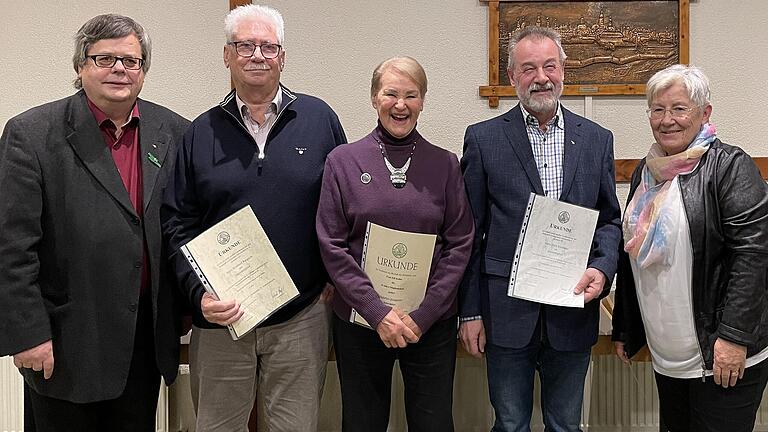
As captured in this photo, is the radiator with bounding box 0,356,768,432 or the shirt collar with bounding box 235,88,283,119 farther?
the radiator with bounding box 0,356,768,432

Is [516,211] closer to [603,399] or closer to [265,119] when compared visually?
[265,119]

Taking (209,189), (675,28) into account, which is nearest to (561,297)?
(209,189)

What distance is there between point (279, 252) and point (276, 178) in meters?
0.23

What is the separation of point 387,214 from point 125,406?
3.29 ft

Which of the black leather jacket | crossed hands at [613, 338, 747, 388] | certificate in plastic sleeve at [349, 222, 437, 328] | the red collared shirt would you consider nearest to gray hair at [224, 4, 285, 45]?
the red collared shirt

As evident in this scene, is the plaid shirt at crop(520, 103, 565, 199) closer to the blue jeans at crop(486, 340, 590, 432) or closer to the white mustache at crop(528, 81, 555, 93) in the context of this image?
the white mustache at crop(528, 81, 555, 93)

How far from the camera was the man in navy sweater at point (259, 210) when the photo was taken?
2.26 metres

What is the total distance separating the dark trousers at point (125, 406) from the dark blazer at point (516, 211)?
1005 mm

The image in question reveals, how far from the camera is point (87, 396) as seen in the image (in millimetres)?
2154

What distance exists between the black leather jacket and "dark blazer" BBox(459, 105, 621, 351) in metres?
0.27

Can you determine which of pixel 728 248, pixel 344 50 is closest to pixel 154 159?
pixel 344 50

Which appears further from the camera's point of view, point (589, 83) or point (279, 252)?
point (589, 83)

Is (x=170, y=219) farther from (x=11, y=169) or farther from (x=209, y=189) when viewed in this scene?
(x=11, y=169)

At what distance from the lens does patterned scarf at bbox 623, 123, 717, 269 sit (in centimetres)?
220
